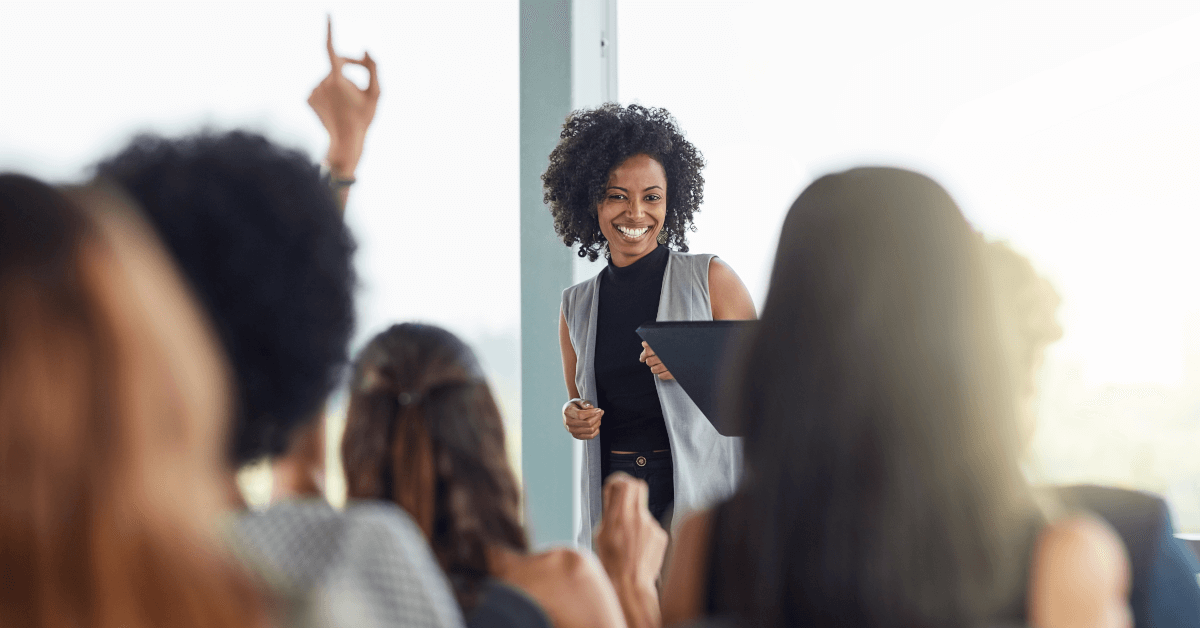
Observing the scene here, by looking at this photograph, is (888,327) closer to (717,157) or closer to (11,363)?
(11,363)

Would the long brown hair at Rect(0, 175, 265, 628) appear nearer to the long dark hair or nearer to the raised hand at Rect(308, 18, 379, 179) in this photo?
the long dark hair

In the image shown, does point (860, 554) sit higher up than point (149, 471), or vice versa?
point (149, 471)

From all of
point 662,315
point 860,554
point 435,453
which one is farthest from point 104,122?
point 860,554

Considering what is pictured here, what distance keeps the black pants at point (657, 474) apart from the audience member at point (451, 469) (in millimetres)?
1072

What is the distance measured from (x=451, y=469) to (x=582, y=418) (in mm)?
1100

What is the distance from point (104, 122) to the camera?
2492 millimetres

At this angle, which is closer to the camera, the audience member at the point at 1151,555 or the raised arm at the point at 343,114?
the audience member at the point at 1151,555

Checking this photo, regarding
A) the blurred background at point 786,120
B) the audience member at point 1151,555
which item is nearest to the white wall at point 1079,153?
the blurred background at point 786,120

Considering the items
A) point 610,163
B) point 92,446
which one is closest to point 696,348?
point 92,446

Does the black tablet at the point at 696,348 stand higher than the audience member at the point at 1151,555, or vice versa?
the black tablet at the point at 696,348

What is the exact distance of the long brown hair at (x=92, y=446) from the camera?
428 millimetres

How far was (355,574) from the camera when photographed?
515mm

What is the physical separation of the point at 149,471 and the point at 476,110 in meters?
2.60

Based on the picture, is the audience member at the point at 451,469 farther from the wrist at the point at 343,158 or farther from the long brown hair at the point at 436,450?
the wrist at the point at 343,158
